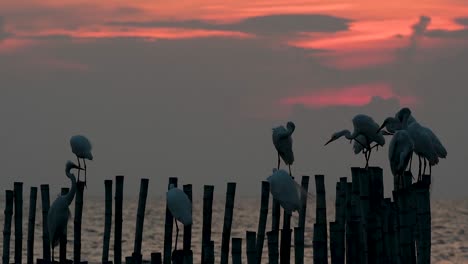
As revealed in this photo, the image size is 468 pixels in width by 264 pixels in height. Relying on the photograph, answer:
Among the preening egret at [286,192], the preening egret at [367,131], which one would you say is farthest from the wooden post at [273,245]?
the preening egret at [367,131]

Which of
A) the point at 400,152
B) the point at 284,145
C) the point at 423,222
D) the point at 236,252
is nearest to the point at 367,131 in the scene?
the point at 284,145

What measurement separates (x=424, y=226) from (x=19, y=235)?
8656 mm

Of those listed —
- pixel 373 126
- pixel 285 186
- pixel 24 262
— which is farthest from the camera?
pixel 24 262

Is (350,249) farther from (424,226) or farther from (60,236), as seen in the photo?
(60,236)

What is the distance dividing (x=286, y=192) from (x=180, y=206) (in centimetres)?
174

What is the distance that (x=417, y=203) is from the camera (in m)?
14.9

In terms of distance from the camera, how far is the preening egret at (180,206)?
57.3ft

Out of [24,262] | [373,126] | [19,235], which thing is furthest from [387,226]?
[24,262]

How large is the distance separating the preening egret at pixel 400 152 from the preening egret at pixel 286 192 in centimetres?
157

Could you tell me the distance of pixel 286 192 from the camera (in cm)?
1719

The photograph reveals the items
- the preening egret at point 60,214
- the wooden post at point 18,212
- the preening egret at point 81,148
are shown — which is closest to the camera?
the preening egret at point 60,214

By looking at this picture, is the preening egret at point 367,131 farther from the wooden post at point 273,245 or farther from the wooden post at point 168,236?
the wooden post at point 273,245

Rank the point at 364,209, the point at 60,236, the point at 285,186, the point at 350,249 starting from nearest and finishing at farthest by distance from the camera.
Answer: the point at 364,209 → the point at 350,249 → the point at 285,186 → the point at 60,236

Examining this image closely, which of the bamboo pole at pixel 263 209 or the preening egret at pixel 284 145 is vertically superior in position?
the preening egret at pixel 284 145
